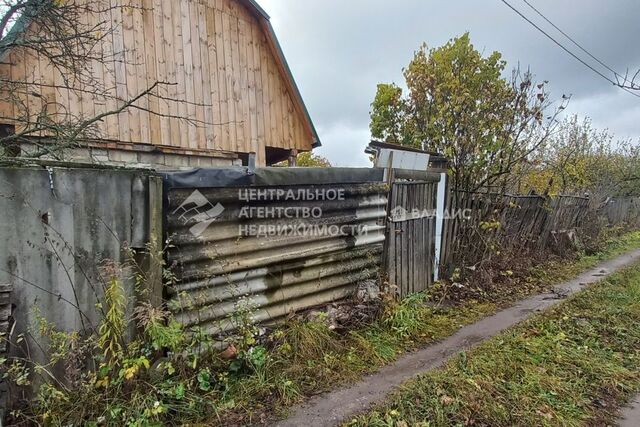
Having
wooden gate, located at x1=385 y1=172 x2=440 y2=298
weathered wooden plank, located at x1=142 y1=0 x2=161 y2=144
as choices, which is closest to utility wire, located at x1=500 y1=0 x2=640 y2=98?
wooden gate, located at x1=385 y1=172 x2=440 y2=298

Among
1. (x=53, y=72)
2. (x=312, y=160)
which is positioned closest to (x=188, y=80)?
(x=53, y=72)

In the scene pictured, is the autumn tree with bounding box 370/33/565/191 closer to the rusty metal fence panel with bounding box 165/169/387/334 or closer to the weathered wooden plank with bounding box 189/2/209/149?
the rusty metal fence panel with bounding box 165/169/387/334

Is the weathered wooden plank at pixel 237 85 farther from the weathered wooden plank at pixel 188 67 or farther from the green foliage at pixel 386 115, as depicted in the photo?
the green foliage at pixel 386 115

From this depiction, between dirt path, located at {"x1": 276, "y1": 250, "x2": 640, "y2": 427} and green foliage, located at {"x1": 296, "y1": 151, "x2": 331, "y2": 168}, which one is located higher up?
green foliage, located at {"x1": 296, "y1": 151, "x2": 331, "y2": 168}

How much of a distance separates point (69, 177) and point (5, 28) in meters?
2.55

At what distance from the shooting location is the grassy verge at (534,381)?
8.45 feet

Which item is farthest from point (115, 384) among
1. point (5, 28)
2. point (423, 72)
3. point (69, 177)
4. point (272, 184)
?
point (423, 72)

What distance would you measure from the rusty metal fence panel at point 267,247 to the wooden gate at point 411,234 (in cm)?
31

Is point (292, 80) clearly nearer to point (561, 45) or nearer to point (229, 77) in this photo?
point (229, 77)

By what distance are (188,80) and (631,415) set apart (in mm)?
7447

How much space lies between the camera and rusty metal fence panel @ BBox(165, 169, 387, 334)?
3.03m

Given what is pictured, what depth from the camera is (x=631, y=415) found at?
106 inches

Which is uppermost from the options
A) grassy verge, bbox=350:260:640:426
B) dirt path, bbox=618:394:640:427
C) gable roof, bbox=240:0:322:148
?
gable roof, bbox=240:0:322:148

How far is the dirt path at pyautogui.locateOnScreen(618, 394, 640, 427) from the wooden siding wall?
245 inches
